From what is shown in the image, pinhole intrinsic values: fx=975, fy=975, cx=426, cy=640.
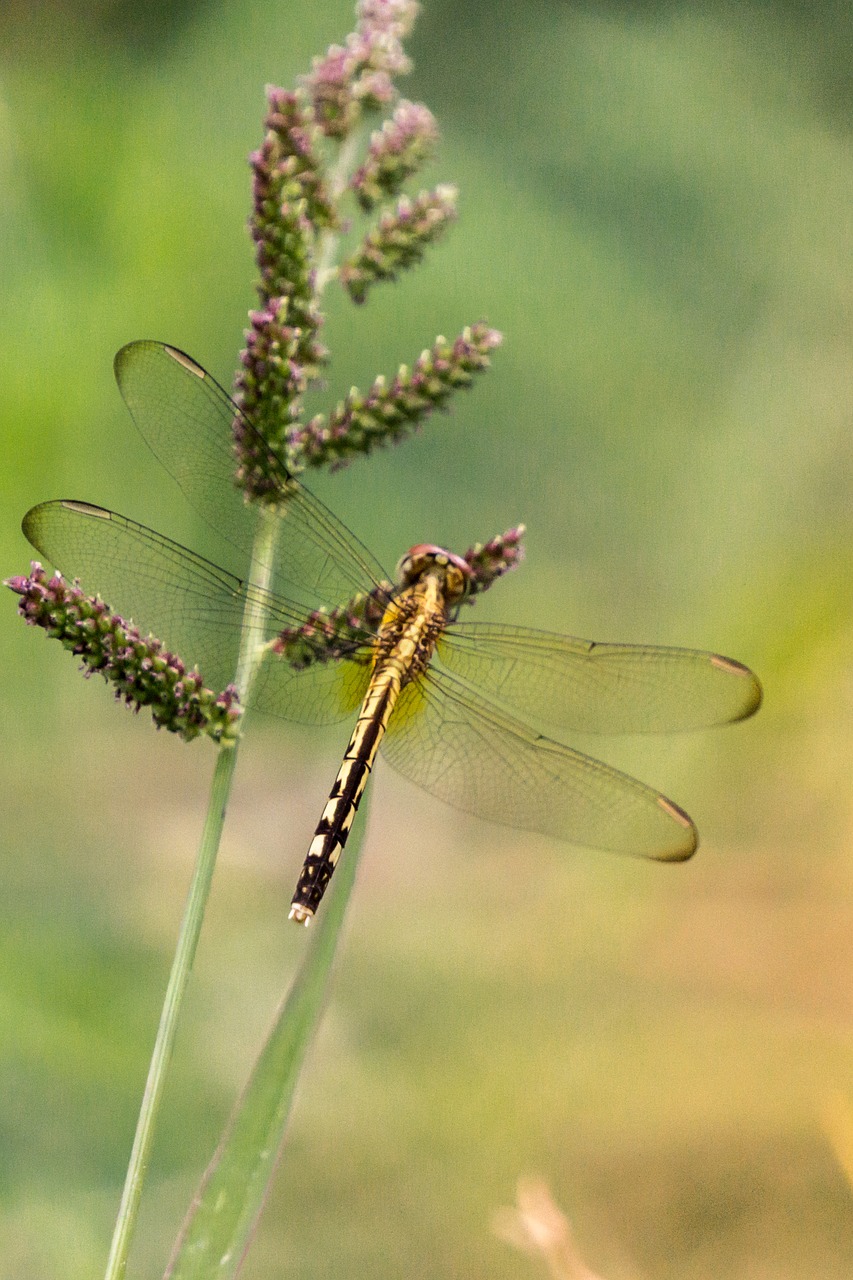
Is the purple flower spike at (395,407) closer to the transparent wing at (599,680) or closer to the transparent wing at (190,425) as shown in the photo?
the transparent wing at (190,425)

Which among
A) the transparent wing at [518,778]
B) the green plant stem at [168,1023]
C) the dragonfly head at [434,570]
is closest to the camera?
the green plant stem at [168,1023]

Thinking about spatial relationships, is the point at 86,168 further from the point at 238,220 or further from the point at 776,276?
the point at 776,276

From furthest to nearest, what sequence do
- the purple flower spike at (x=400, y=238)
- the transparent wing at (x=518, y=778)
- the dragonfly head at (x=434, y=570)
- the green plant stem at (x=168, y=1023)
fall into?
the dragonfly head at (x=434, y=570)
the transparent wing at (x=518, y=778)
the purple flower spike at (x=400, y=238)
the green plant stem at (x=168, y=1023)

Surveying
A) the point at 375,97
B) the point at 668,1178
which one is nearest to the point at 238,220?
the point at 375,97

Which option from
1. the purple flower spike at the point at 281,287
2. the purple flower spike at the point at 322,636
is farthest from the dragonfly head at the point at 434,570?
the purple flower spike at the point at 281,287

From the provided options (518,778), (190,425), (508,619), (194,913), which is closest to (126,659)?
(194,913)

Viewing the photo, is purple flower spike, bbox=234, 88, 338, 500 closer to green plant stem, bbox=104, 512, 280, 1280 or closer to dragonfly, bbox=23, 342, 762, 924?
dragonfly, bbox=23, 342, 762, 924

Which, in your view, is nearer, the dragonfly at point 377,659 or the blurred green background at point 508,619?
the dragonfly at point 377,659
